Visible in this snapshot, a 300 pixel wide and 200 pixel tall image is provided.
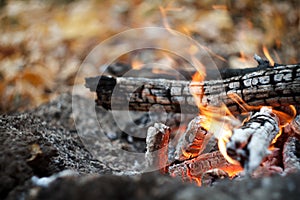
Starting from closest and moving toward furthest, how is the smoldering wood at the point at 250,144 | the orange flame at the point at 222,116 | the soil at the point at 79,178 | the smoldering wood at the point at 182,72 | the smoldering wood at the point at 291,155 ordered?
1. the soil at the point at 79,178
2. the smoldering wood at the point at 250,144
3. the smoldering wood at the point at 291,155
4. the orange flame at the point at 222,116
5. the smoldering wood at the point at 182,72

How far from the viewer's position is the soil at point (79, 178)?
0.81 metres

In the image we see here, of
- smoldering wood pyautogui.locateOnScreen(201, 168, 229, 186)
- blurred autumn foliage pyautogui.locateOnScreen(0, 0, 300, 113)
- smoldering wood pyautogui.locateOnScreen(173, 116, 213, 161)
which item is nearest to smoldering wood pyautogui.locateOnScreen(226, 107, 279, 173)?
smoldering wood pyautogui.locateOnScreen(201, 168, 229, 186)

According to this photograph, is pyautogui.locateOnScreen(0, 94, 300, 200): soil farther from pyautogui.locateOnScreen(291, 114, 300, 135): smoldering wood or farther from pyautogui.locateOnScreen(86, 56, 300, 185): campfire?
pyautogui.locateOnScreen(291, 114, 300, 135): smoldering wood

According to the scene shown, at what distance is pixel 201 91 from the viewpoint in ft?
4.97

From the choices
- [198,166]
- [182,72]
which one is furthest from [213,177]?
[182,72]

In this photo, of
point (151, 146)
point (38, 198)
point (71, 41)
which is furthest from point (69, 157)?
point (71, 41)

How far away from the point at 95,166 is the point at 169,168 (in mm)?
338

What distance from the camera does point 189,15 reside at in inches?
99.8

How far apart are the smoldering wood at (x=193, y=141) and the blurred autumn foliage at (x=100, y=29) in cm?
98

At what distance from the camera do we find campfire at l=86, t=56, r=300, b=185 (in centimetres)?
115

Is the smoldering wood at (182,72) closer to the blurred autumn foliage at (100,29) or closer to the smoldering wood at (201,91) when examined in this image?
the smoldering wood at (201,91)

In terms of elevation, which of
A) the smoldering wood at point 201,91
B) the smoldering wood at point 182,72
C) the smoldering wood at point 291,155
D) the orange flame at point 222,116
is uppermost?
the smoldering wood at point 182,72

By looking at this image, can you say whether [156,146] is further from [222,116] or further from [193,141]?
[222,116]

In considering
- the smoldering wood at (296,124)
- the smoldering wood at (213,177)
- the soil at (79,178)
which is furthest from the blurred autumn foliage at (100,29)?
the smoldering wood at (213,177)
